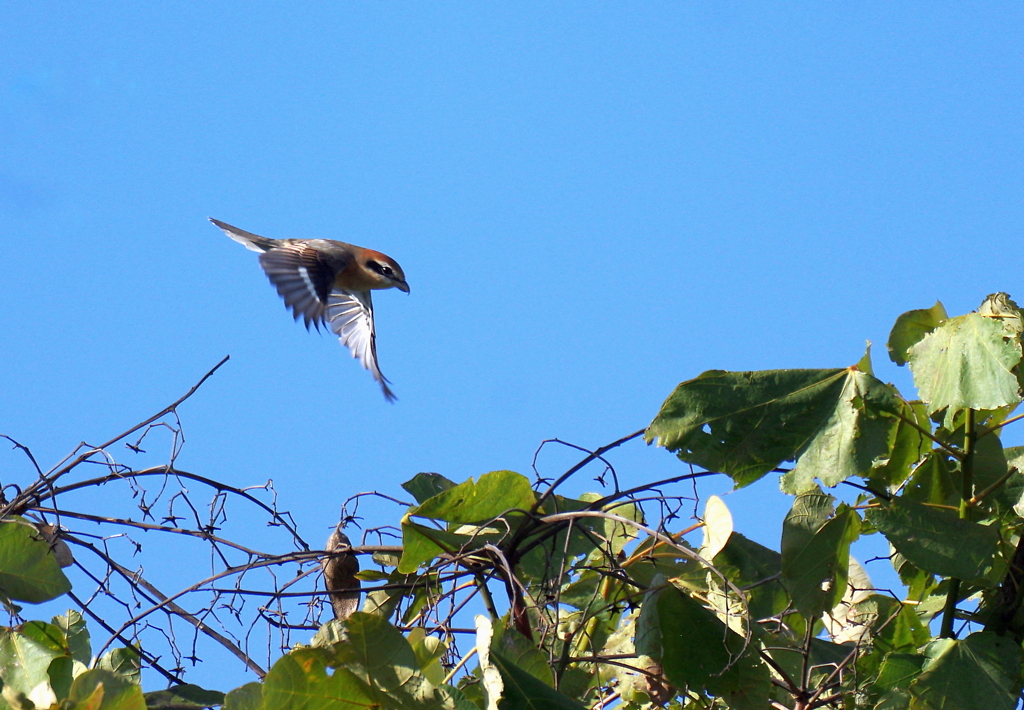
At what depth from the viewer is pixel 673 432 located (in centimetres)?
191

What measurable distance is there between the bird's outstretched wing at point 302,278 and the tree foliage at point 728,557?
136 inches

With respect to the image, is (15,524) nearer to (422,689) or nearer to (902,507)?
(422,689)

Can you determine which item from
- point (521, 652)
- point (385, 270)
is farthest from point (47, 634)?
point (385, 270)

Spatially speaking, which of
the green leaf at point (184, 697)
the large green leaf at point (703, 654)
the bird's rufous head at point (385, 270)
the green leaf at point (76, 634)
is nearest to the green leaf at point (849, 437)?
the large green leaf at point (703, 654)

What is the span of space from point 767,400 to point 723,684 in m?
0.52

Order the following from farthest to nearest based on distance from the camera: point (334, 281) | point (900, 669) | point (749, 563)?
point (334, 281), point (749, 563), point (900, 669)

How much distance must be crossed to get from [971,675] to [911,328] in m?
0.69

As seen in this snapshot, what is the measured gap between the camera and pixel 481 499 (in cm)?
192

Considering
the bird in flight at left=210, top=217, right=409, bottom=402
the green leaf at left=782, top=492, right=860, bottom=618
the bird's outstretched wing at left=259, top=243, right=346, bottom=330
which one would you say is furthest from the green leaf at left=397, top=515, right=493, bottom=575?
the bird's outstretched wing at left=259, top=243, right=346, bottom=330

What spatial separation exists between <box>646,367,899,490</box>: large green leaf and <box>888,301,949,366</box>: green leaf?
0.23 m

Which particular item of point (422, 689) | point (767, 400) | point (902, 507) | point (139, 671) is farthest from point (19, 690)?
point (902, 507)

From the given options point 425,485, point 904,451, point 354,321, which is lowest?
point 425,485

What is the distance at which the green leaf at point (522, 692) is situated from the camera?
59.1 inches

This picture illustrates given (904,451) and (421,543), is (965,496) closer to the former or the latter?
(904,451)
